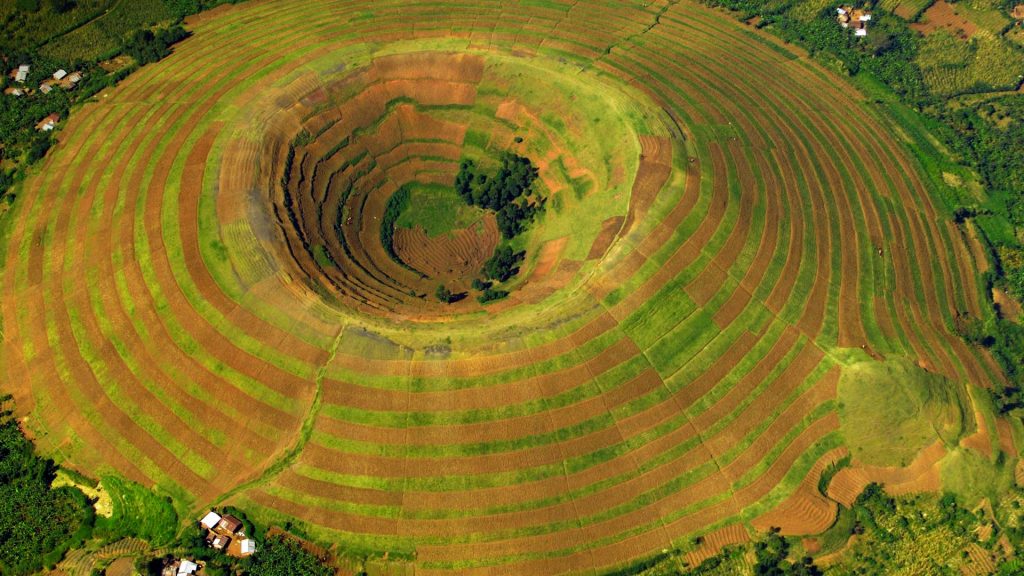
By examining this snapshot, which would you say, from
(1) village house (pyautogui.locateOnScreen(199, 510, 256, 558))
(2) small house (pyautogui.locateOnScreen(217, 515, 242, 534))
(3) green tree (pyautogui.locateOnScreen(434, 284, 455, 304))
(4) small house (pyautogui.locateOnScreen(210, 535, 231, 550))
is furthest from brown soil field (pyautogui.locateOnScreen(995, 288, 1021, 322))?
(4) small house (pyautogui.locateOnScreen(210, 535, 231, 550))

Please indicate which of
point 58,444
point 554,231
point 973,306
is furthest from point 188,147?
point 973,306

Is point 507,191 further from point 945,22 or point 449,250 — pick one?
point 945,22

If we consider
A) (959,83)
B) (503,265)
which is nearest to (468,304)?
(503,265)

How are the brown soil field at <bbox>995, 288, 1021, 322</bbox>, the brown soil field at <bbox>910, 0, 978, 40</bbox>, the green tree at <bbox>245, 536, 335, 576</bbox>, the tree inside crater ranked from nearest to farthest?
1. the green tree at <bbox>245, 536, 335, 576</bbox>
2. the tree inside crater
3. the brown soil field at <bbox>995, 288, 1021, 322</bbox>
4. the brown soil field at <bbox>910, 0, 978, 40</bbox>

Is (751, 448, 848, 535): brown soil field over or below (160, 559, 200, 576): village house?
below

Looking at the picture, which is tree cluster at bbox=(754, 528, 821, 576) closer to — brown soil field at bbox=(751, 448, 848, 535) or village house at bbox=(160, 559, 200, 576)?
brown soil field at bbox=(751, 448, 848, 535)

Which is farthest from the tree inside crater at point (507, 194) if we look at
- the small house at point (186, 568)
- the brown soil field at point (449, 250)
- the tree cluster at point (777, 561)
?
the small house at point (186, 568)

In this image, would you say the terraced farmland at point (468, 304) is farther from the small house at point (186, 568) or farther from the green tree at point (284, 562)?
the small house at point (186, 568)
